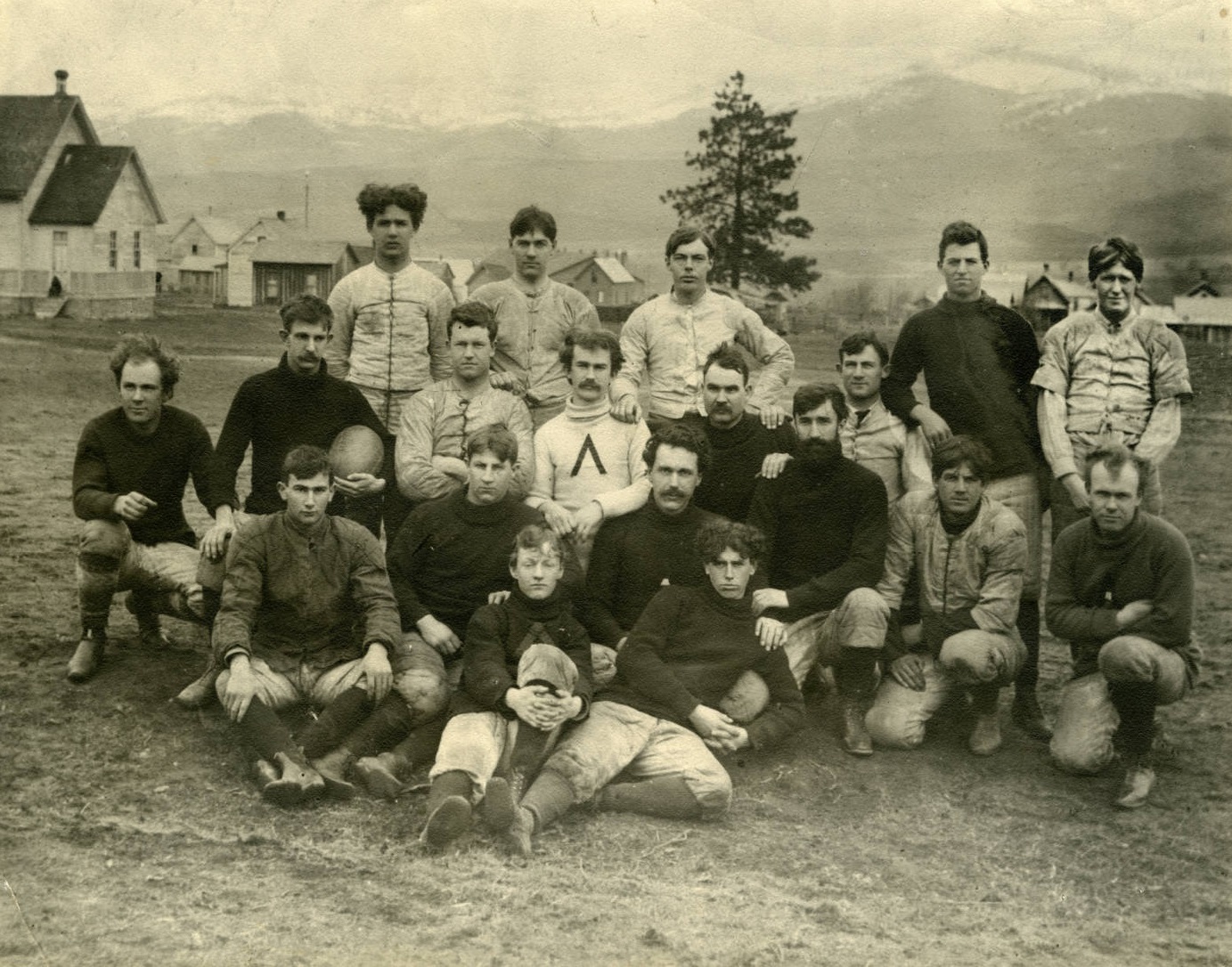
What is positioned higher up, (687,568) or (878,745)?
(687,568)

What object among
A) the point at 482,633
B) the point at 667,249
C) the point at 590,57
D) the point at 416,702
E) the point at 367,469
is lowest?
the point at 416,702

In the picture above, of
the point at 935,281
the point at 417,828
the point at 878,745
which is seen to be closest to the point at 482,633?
the point at 417,828

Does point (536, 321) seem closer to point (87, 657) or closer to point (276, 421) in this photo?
point (276, 421)

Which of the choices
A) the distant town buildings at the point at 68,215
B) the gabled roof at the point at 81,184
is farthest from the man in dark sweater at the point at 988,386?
the gabled roof at the point at 81,184

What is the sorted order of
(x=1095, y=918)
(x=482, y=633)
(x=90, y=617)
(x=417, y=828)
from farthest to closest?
(x=90, y=617) < (x=482, y=633) < (x=417, y=828) < (x=1095, y=918)

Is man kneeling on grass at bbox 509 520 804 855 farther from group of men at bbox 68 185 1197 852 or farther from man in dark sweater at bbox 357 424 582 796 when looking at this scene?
→ man in dark sweater at bbox 357 424 582 796

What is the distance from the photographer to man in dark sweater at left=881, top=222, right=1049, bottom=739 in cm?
461

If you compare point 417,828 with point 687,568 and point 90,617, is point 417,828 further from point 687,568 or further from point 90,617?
point 90,617

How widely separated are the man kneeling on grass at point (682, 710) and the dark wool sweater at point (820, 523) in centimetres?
38

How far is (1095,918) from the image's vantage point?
304cm

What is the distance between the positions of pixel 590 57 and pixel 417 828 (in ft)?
22.4

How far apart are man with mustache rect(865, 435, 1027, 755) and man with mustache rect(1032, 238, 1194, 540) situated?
464mm

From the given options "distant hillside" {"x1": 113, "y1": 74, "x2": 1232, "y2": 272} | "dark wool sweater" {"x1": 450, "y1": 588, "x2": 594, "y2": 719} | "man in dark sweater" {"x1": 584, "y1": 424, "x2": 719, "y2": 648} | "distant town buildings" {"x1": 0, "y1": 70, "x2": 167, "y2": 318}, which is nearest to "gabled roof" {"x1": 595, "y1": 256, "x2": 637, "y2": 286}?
"distant hillside" {"x1": 113, "y1": 74, "x2": 1232, "y2": 272}

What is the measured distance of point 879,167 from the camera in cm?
1421
